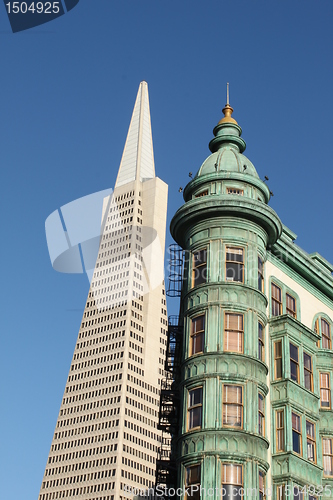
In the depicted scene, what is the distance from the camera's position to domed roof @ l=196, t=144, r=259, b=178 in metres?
43.8

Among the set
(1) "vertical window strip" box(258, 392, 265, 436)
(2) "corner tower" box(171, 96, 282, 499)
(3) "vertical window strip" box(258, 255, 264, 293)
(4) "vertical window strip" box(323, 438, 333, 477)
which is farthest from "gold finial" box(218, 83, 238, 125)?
(4) "vertical window strip" box(323, 438, 333, 477)

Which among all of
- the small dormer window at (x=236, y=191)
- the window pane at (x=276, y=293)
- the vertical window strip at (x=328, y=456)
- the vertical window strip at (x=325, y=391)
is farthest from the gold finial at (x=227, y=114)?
the vertical window strip at (x=328, y=456)

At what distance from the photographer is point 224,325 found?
3738 centimetres

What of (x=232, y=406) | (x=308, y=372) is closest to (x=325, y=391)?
(x=308, y=372)

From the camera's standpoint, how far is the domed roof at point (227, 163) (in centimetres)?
4384

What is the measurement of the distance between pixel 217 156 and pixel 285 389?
48.4ft

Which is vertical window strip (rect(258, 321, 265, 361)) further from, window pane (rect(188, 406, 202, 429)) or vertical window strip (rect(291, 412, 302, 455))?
window pane (rect(188, 406, 202, 429))

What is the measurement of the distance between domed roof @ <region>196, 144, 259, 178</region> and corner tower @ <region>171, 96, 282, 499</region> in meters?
0.07

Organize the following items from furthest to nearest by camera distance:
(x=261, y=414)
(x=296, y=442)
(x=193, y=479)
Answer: (x=296, y=442), (x=261, y=414), (x=193, y=479)

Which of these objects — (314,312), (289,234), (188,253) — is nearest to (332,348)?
(314,312)

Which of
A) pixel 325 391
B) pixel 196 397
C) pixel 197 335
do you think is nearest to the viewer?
pixel 196 397

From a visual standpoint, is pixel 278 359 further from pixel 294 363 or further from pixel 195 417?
pixel 195 417

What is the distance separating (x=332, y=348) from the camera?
46.8m

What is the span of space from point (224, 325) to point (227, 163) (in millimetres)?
11326
